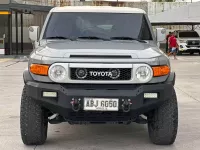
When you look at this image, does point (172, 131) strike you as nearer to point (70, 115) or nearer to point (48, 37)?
point (70, 115)

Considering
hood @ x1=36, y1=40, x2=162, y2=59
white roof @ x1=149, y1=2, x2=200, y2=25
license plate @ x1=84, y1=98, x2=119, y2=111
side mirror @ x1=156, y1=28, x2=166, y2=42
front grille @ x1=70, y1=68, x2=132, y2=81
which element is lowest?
license plate @ x1=84, y1=98, x2=119, y2=111

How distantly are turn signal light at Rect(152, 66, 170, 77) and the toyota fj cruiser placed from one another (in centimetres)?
1

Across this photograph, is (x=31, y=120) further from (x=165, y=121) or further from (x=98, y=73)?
(x=165, y=121)

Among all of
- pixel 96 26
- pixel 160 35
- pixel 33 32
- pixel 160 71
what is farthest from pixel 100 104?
pixel 160 35

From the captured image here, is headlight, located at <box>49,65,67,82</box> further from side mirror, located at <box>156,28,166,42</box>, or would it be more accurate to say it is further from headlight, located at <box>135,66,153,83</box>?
side mirror, located at <box>156,28,166,42</box>

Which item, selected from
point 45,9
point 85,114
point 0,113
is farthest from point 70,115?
point 45,9

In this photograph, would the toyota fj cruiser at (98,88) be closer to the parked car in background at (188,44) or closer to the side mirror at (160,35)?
the side mirror at (160,35)

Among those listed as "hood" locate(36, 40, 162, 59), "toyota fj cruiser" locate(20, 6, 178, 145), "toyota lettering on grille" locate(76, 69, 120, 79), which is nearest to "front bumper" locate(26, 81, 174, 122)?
"toyota fj cruiser" locate(20, 6, 178, 145)

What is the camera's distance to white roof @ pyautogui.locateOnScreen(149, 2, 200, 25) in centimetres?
2528

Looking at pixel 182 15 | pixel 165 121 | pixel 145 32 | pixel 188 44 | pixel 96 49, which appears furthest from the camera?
pixel 188 44

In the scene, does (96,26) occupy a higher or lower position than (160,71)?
higher

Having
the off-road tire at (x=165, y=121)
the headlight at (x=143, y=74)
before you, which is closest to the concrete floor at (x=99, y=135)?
the off-road tire at (x=165, y=121)

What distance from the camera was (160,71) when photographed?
5.20m

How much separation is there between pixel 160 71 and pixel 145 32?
59.7 inches
